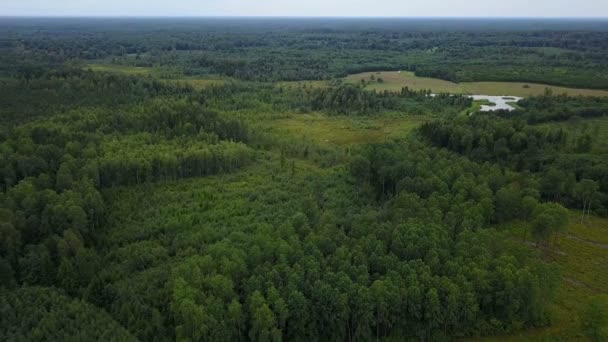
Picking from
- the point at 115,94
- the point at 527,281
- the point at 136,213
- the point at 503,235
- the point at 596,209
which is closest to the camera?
the point at 527,281

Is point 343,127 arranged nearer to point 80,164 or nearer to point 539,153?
point 539,153

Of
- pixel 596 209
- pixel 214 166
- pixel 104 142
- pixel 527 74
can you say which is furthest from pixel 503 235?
pixel 527 74

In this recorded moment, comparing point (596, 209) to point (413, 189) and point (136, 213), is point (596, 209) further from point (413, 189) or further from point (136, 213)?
point (136, 213)

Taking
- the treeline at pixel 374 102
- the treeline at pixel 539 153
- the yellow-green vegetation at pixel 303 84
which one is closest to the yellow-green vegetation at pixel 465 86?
the yellow-green vegetation at pixel 303 84

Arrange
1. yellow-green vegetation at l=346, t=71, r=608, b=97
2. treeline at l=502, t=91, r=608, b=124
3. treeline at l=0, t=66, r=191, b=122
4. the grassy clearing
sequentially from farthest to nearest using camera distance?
1. the grassy clearing
2. yellow-green vegetation at l=346, t=71, r=608, b=97
3. treeline at l=502, t=91, r=608, b=124
4. treeline at l=0, t=66, r=191, b=122

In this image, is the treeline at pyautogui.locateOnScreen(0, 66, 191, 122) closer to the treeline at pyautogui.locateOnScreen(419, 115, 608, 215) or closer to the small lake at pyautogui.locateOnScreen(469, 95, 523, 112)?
the treeline at pyautogui.locateOnScreen(419, 115, 608, 215)

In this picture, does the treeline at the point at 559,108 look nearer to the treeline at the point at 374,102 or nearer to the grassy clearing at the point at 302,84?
the treeline at the point at 374,102

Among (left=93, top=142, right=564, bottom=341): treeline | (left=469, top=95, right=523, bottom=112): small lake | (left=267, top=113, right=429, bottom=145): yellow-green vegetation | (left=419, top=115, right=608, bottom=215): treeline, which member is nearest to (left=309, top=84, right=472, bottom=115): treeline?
(left=469, top=95, right=523, bottom=112): small lake
